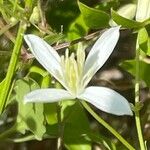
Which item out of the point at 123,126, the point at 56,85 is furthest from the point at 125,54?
the point at 56,85

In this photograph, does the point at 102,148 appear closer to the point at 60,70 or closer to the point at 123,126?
the point at 123,126

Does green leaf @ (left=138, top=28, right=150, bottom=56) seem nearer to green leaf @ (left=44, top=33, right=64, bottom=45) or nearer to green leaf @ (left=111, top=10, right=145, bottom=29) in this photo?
green leaf @ (left=111, top=10, right=145, bottom=29)

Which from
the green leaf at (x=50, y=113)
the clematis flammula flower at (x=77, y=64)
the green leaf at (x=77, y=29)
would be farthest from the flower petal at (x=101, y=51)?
the green leaf at (x=77, y=29)

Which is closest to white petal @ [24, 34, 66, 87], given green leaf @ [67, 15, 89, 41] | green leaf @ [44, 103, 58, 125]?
green leaf @ [44, 103, 58, 125]

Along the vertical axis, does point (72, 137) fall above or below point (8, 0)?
below

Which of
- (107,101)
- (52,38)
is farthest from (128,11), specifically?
(107,101)

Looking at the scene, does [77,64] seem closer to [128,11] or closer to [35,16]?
[35,16]
